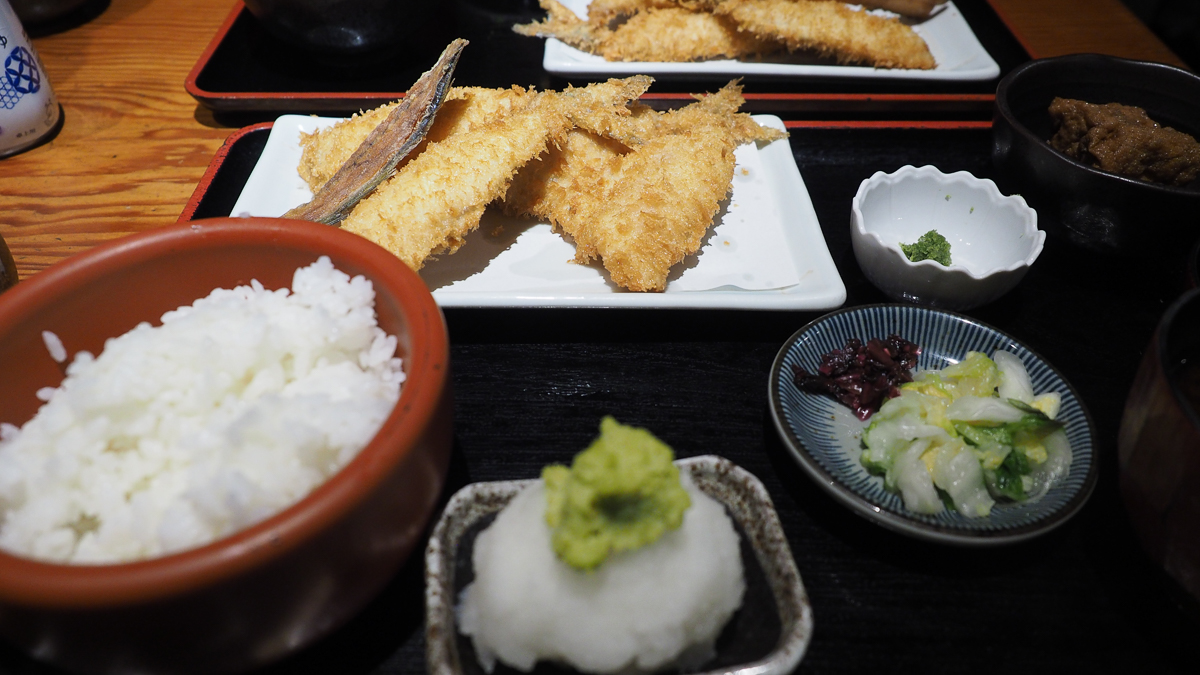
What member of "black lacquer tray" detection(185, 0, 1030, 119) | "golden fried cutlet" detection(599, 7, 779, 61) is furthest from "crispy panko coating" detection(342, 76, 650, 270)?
"golden fried cutlet" detection(599, 7, 779, 61)

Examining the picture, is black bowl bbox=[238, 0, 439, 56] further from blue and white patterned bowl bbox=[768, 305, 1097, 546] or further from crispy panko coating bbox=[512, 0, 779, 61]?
blue and white patterned bowl bbox=[768, 305, 1097, 546]

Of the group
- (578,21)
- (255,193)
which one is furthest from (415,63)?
(255,193)

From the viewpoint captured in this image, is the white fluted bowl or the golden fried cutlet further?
the golden fried cutlet

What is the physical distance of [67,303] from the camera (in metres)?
1.35

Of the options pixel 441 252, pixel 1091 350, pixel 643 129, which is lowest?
pixel 1091 350

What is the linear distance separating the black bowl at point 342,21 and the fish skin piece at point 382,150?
0.78 metres

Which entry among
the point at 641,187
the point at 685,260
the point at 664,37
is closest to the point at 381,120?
the point at 641,187

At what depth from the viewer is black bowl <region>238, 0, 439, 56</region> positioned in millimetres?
2697

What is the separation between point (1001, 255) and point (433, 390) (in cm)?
193

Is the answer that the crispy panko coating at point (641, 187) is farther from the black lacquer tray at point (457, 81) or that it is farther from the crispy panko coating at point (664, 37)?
the crispy panko coating at point (664, 37)

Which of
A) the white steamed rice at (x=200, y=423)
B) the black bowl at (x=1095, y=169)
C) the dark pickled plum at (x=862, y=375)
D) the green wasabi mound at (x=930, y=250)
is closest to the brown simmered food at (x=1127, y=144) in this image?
the black bowl at (x=1095, y=169)

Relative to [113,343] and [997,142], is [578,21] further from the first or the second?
[113,343]

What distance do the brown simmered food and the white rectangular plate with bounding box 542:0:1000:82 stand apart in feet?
2.64

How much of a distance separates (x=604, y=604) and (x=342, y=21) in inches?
103
